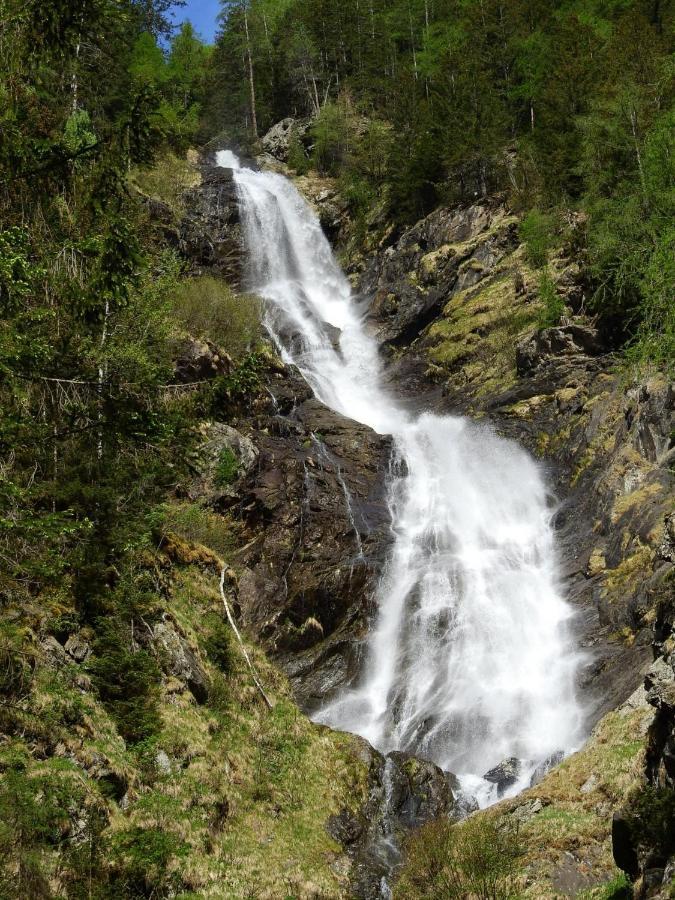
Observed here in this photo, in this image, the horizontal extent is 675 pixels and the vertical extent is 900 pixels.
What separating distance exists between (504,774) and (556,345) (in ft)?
65.2

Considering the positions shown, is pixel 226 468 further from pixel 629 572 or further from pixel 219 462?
pixel 629 572

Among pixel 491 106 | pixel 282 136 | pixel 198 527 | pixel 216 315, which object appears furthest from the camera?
pixel 282 136

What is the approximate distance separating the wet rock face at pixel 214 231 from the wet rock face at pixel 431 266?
868cm

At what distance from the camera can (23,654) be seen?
28.8 ft

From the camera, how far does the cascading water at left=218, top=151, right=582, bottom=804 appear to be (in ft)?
57.5

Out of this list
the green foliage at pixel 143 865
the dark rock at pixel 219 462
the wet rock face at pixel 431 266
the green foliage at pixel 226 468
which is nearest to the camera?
the green foliage at pixel 143 865

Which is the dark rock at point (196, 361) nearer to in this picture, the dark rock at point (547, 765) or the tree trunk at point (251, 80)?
the dark rock at point (547, 765)

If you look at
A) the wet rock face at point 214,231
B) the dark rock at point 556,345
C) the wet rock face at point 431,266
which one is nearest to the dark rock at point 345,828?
the dark rock at point 556,345

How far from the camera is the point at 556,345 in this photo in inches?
1185

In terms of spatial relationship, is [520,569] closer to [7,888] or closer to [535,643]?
[535,643]

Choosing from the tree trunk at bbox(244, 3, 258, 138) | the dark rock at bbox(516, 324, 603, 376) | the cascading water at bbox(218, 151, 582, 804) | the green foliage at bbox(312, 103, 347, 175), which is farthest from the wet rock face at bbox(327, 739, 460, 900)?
the tree trunk at bbox(244, 3, 258, 138)

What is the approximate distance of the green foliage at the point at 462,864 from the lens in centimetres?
865

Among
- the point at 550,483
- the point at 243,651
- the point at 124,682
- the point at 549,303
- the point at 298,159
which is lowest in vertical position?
the point at 124,682

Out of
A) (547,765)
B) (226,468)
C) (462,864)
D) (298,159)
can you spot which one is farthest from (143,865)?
(298,159)
